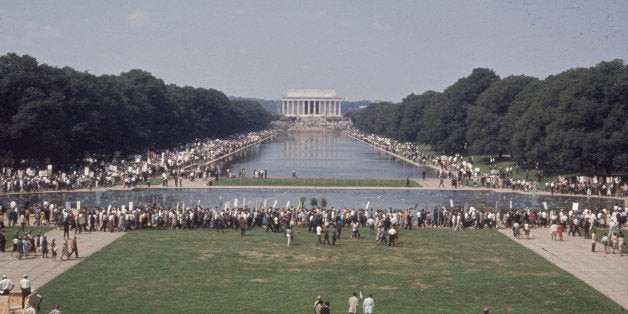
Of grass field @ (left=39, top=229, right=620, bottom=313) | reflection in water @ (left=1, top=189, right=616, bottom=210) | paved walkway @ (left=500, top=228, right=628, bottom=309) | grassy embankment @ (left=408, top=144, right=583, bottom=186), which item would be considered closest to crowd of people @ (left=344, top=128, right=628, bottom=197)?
grassy embankment @ (left=408, top=144, right=583, bottom=186)

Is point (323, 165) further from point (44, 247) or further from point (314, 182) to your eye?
point (44, 247)

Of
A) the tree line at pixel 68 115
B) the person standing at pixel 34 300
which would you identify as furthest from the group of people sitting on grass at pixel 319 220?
the tree line at pixel 68 115

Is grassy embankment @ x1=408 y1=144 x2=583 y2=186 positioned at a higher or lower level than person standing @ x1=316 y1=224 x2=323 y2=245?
higher

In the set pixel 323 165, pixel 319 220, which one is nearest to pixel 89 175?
pixel 319 220

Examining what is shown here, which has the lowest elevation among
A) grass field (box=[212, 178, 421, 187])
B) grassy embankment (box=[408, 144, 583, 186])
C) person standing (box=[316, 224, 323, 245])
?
person standing (box=[316, 224, 323, 245])

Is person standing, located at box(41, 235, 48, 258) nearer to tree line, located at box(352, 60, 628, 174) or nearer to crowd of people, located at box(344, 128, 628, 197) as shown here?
crowd of people, located at box(344, 128, 628, 197)

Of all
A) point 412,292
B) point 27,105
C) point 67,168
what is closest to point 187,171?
point 67,168

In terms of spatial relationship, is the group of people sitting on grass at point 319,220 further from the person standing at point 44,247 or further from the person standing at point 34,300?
the person standing at point 34,300
